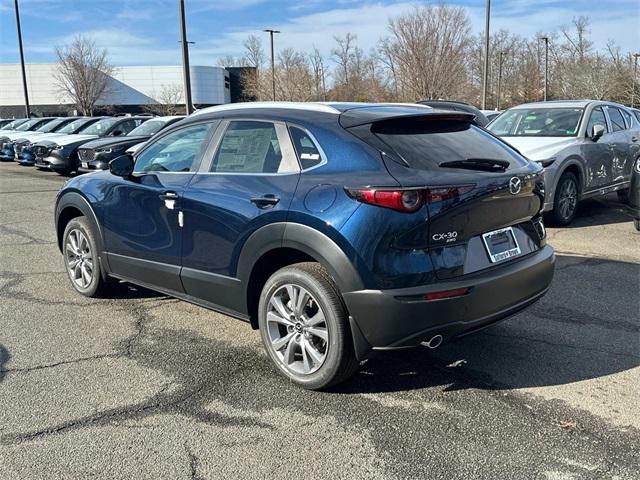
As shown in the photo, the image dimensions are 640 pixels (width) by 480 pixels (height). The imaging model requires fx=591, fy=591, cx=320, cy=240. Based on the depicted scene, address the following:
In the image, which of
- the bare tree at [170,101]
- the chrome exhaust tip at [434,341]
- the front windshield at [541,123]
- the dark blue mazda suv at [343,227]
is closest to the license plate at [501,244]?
the dark blue mazda suv at [343,227]

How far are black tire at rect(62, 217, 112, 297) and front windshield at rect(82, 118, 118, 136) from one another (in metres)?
12.0

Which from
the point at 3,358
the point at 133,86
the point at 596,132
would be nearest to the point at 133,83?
the point at 133,86

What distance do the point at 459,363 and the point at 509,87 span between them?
2549 inches

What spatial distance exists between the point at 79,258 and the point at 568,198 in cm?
661

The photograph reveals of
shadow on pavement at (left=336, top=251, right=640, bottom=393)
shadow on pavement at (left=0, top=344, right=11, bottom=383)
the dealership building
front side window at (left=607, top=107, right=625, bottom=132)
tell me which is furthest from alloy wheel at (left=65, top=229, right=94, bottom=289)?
the dealership building

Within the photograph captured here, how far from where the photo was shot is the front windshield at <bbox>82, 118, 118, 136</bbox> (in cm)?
1700

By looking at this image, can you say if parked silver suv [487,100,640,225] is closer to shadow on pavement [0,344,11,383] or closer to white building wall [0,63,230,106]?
shadow on pavement [0,344,11,383]

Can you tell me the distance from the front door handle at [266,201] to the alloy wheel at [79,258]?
2329mm

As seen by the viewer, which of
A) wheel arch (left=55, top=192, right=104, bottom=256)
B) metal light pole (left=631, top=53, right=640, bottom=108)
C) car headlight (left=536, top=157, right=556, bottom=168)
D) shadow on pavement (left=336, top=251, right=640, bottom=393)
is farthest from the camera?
metal light pole (left=631, top=53, right=640, bottom=108)

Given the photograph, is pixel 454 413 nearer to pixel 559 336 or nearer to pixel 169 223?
pixel 559 336

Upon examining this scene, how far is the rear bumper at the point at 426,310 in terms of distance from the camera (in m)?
3.16

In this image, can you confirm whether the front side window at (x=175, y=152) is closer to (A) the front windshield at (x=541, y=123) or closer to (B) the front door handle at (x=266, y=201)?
(B) the front door handle at (x=266, y=201)

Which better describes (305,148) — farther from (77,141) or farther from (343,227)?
(77,141)

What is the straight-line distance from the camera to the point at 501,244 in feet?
11.8
